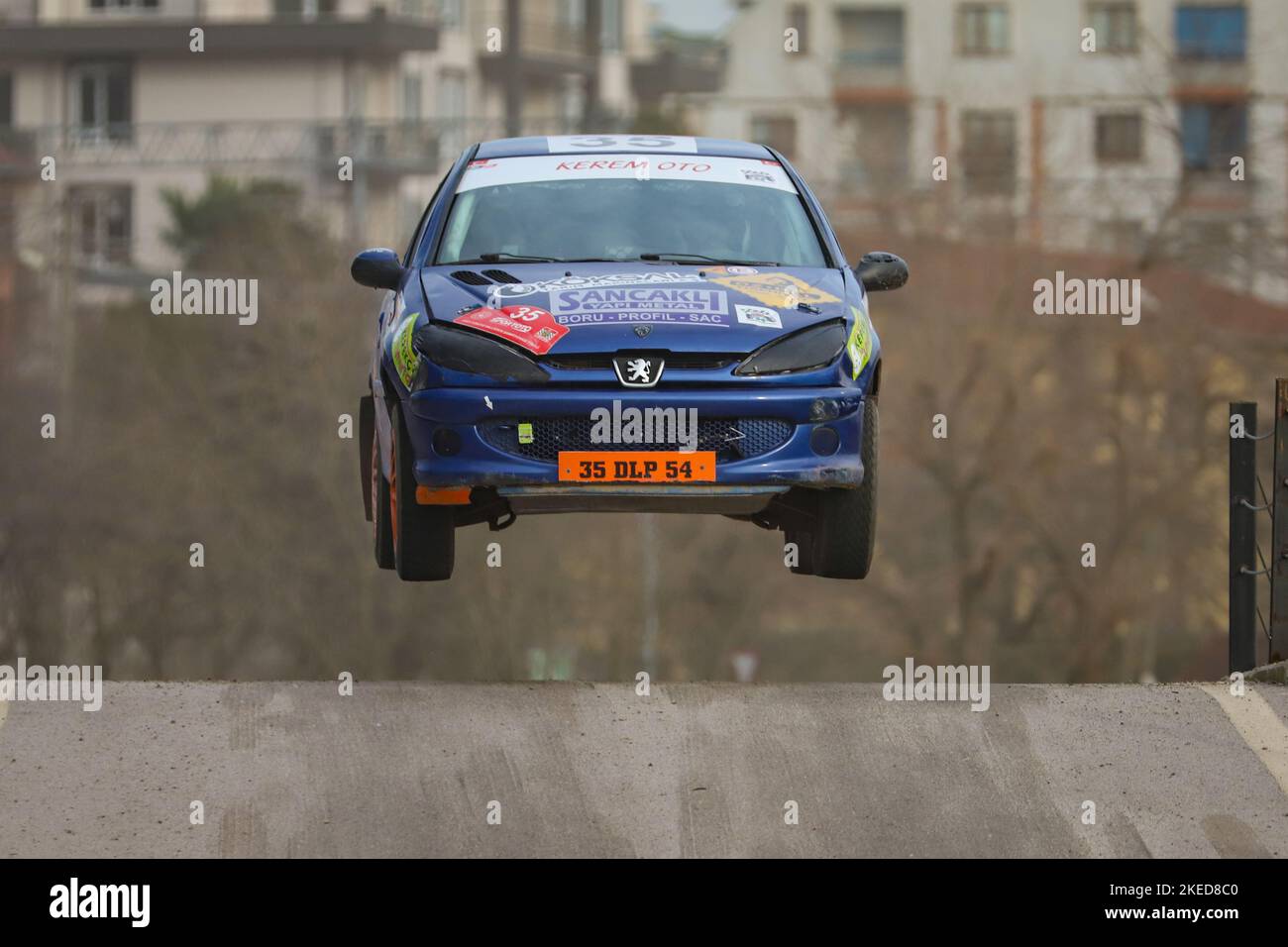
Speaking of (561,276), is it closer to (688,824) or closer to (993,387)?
(688,824)

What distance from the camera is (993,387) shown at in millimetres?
46594

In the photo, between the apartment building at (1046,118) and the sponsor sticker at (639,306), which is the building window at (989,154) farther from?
the sponsor sticker at (639,306)

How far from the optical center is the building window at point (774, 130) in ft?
194

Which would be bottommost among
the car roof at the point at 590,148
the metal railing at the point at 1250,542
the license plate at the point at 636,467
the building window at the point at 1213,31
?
the metal railing at the point at 1250,542

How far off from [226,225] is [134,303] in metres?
2.89

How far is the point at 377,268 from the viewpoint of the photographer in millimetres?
9680

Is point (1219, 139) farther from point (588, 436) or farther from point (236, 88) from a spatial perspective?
point (588, 436)

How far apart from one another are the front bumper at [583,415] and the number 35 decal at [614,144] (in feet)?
6.33

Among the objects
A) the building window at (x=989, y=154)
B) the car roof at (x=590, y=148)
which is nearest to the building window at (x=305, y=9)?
the building window at (x=989, y=154)

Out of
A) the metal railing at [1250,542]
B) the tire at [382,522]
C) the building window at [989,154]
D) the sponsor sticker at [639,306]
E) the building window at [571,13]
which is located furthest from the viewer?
the building window at [571,13]

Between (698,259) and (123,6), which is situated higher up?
(123,6)

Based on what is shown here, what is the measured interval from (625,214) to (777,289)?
96cm

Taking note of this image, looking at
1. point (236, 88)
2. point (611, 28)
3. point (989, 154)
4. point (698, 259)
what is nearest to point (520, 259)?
point (698, 259)

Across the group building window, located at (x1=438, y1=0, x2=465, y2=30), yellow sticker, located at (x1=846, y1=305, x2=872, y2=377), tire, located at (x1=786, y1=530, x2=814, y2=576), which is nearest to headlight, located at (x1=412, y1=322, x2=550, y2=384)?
yellow sticker, located at (x1=846, y1=305, x2=872, y2=377)
